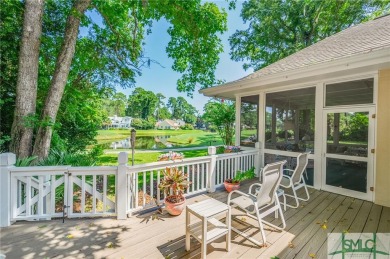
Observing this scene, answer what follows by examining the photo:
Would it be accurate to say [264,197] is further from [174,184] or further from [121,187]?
[121,187]

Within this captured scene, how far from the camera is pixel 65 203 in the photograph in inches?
116

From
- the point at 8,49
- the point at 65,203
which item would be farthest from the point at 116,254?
the point at 8,49

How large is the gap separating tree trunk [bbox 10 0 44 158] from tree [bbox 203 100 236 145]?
5.99m

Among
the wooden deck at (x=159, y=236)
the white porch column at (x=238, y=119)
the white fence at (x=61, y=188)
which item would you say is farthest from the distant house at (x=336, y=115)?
the white fence at (x=61, y=188)

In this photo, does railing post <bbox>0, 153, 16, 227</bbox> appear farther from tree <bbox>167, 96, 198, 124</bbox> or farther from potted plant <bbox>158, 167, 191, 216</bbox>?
tree <bbox>167, 96, 198, 124</bbox>

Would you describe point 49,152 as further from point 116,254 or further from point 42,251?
point 116,254

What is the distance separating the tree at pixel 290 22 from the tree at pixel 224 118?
605cm

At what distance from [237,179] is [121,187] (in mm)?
2996

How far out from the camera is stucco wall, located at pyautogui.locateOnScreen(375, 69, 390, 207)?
3.70 metres

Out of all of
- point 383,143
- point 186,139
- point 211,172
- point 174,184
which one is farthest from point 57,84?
point 186,139

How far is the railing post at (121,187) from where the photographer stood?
2947 millimetres

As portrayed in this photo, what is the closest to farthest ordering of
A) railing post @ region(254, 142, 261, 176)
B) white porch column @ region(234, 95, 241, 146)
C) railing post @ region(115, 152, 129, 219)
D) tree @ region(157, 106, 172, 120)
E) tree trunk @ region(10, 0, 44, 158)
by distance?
railing post @ region(115, 152, 129, 219) → tree trunk @ region(10, 0, 44, 158) → railing post @ region(254, 142, 261, 176) → white porch column @ region(234, 95, 241, 146) → tree @ region(157, 106, 172, 120)

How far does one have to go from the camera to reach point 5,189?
2709 mm
